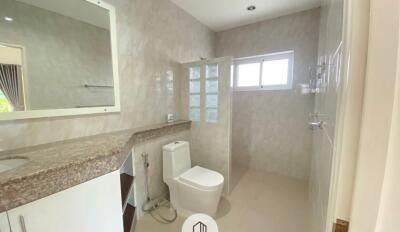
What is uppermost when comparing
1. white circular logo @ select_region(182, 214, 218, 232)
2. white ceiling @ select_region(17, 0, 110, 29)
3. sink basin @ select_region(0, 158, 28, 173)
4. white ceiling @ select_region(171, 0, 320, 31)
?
white ceiling @ select_region(171, 0, 320, 31)

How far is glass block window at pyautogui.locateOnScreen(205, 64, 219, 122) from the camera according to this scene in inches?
81.8

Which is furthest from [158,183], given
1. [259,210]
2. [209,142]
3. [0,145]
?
[0,145]

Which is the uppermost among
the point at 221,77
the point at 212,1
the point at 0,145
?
the point at 212,1

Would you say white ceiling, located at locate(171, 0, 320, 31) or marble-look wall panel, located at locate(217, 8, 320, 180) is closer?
white ceiling, located at locate(171, 0, 320, 31)

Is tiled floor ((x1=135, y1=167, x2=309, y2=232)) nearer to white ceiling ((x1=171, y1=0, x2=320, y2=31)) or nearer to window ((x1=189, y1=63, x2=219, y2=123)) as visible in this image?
window ((x1=189, y1=63, x2=219, y2=123))

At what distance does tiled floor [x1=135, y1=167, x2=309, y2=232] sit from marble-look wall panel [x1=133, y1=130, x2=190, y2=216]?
252mm

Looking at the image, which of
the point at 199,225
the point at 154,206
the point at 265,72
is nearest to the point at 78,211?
the point at 199,225

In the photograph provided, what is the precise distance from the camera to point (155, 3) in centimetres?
187

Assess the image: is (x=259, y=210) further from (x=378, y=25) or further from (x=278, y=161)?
(x=378, y=25)

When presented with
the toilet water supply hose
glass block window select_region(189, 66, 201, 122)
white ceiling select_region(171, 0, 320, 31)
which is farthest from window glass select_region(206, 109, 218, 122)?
white ceiling select_region(171, 0, 320, 31)

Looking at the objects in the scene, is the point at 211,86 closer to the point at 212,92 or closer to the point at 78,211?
the point at 212,92

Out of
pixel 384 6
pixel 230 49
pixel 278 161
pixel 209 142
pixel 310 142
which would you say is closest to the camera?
pixel 384 6

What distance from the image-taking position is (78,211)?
2.65 feet

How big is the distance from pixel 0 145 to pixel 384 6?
1689mm
